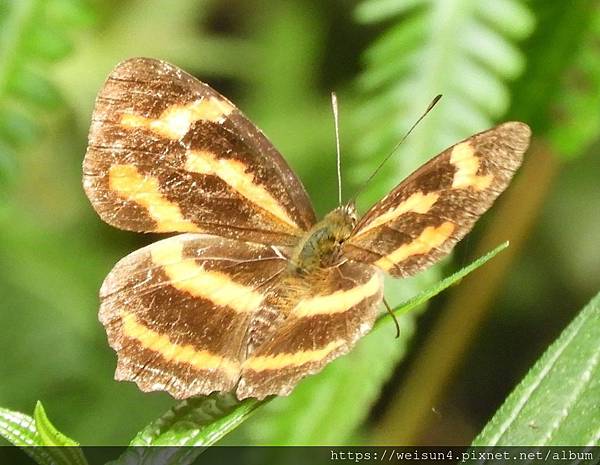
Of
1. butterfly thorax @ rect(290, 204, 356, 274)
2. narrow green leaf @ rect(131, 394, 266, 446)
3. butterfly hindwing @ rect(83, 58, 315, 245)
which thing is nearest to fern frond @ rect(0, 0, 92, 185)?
butterfly hindwing @ rect(83, 58, 315, 245)

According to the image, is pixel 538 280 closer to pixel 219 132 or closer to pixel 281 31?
pixel 281 31

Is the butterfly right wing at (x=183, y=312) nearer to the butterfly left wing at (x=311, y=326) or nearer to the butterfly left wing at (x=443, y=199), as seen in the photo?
the butterfly left wing at (x=311, y=326)

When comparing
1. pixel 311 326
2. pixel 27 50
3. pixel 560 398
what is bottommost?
pixel 560 398

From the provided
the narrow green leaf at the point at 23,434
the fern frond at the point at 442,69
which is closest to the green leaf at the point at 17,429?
the narrow green leaf at the point at 23,434

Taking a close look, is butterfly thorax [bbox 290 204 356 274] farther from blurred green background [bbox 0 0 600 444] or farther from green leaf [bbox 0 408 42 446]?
green leaf [bbox 0 408 42 446]

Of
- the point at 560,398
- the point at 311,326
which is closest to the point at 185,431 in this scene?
the point at 311,326

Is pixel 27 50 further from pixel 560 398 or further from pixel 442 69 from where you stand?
pixel 560 398
